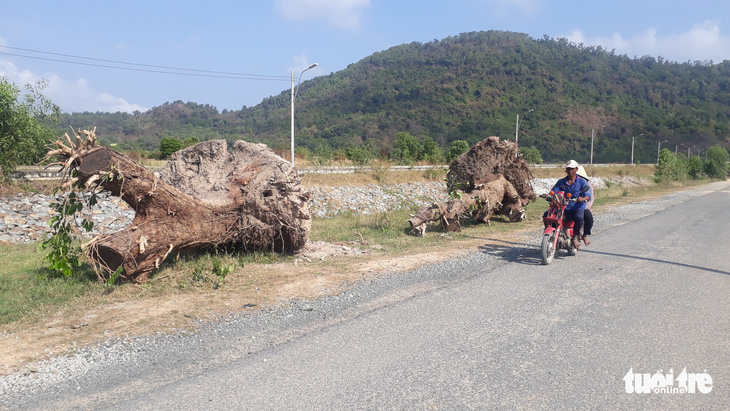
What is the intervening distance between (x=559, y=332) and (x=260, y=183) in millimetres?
5617

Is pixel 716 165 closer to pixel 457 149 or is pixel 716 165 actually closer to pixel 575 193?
pixel 457 149

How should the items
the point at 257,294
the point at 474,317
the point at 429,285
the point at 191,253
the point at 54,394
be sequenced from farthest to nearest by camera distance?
the point at 191,253 < the point at 429,285 < the point at 257,294 < the point at 474,317 < the point at 54,394

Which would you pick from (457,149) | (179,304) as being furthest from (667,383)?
(457,149)

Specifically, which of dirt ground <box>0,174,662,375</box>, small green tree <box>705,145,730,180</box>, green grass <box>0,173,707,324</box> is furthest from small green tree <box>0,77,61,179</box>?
small green tree <box>705,145,730,180</box>

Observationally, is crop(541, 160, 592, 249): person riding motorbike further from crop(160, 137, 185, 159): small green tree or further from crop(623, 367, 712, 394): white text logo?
crop(160, 137, 185, 159): small green tree

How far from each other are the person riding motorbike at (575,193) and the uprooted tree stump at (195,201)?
5.01m

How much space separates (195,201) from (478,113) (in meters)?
108

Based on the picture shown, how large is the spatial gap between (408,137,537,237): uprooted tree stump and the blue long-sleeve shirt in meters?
4.30

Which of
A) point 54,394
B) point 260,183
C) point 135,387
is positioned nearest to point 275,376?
point 135,387

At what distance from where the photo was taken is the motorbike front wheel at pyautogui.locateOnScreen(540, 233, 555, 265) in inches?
338

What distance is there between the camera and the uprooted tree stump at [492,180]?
46.1 ft

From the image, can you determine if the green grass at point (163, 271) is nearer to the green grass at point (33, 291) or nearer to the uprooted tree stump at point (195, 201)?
the green grass at point (33, 291)

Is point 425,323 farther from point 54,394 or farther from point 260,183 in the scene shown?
point 260,183

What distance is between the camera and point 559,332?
Answer: 5164 mm
